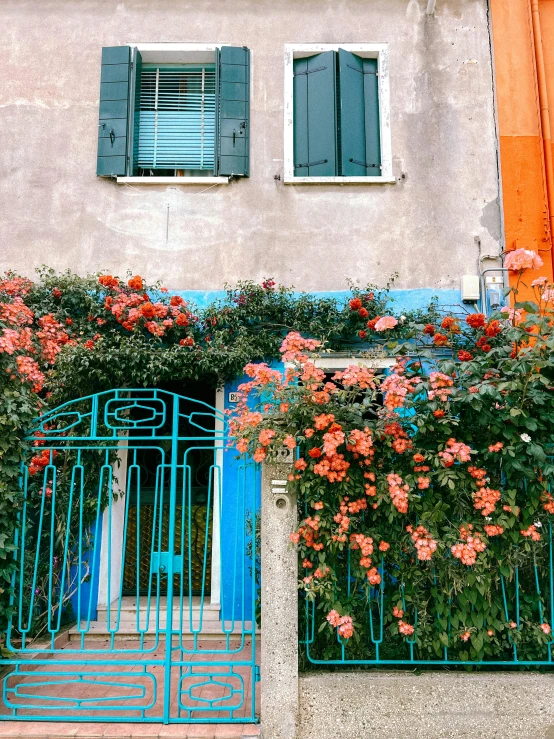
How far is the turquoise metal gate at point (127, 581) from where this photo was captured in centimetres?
412

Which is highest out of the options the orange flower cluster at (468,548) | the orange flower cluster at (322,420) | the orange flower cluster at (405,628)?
the orange flower cluster at (322,420)

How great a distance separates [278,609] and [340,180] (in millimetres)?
4883

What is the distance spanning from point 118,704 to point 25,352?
9.06 ft

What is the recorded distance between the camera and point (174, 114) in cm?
736

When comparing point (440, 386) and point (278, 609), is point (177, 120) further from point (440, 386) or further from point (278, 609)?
point (278, 609)

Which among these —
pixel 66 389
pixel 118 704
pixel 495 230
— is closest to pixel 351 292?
pixel 495 230

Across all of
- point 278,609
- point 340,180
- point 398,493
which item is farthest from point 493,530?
point 340,180

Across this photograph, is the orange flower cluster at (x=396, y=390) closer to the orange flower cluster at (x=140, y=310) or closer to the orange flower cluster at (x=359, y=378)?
the orange flower cluster at (x=359, y=378)

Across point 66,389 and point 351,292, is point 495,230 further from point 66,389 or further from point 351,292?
point 66,389

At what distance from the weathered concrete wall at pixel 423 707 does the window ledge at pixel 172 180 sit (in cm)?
531

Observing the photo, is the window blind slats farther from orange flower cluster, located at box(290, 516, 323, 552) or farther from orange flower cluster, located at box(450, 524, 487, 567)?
orange flower cluster, located at box(450, 524, 487, 567)

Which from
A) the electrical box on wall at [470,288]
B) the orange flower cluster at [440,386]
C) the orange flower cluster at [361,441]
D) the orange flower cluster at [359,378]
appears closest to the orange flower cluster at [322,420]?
the orange flower cluster at [361,441]

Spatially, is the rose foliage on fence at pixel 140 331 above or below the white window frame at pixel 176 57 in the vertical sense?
below

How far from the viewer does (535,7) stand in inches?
278
